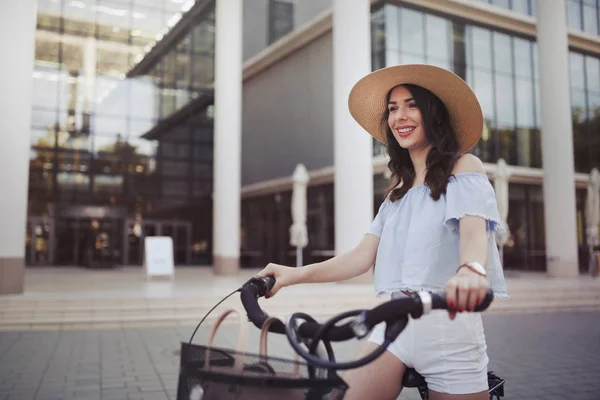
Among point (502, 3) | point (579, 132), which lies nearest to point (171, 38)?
point (502, 3)

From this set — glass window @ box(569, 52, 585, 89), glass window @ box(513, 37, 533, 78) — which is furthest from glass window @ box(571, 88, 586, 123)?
glass window @ box(513, 37, 533, 78)

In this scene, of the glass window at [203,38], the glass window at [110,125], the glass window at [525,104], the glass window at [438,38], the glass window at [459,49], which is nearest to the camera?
the glass window at [438,38]

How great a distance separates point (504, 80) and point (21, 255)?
2047 centimetres

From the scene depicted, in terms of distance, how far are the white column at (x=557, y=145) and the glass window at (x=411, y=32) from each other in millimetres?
4613

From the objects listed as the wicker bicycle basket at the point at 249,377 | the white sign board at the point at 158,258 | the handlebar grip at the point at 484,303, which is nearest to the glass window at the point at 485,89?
the white sign board at the point at 158,258

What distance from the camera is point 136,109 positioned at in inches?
1079

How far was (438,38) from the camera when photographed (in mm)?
22922

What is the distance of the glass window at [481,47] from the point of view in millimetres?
23719

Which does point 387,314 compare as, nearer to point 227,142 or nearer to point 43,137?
point 227,142

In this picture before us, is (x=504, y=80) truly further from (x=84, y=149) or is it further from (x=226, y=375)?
(x=226, y=375)

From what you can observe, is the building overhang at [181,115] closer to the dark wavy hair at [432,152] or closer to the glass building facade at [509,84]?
the glass building facade at [509,84]

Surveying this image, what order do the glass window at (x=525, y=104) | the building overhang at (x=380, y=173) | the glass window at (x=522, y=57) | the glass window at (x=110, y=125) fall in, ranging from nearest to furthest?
the building overhang at (x=380, y=173)
the glass window at (x=525, y=104)
the glass window at (x=522, y=57)
the glass window at (x=110, y=125)

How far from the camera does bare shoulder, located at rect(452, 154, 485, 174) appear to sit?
1.95 m

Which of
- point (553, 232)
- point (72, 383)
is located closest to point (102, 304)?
point (72, 383)
